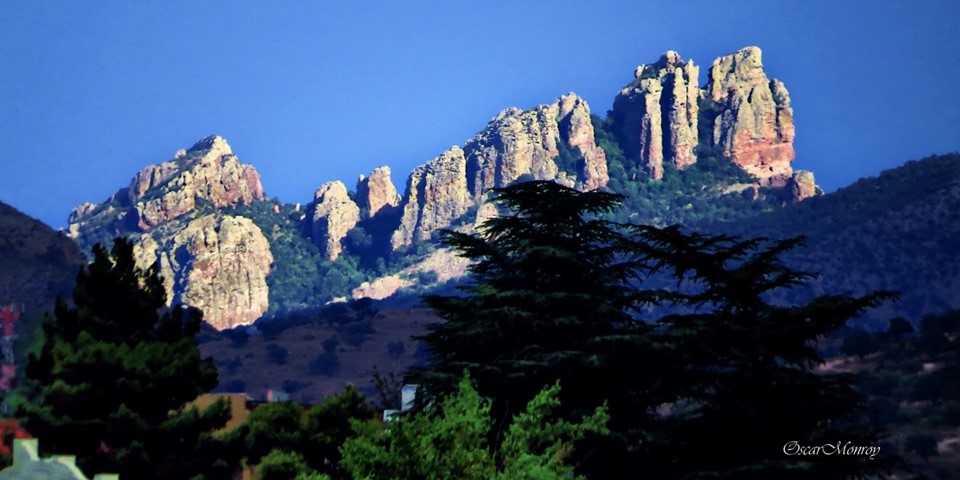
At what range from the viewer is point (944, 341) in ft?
497

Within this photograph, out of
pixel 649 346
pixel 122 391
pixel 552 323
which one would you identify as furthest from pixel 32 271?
pixel 649 346

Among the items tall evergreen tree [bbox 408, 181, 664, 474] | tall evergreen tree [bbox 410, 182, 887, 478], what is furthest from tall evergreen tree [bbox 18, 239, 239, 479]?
tall evergreen tree [bbox 408, 181, 664, 474]

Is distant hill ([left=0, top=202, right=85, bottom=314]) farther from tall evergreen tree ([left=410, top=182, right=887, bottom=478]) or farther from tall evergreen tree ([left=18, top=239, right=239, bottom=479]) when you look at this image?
tall evergreen tree ([left=410, top=182, right=887, bottom=478])

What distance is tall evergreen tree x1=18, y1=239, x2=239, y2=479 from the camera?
45.4 meters

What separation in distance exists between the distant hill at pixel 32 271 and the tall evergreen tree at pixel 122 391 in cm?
12857

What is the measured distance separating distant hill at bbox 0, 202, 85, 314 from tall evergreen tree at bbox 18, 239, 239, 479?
128574 millimetres

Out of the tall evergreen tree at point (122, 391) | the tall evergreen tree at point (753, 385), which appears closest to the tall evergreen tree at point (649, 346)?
the tall evergreen tree at point (753, 385)

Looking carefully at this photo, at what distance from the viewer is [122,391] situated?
46531 mm

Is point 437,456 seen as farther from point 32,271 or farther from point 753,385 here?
point 32,271

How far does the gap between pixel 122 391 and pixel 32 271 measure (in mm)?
151505

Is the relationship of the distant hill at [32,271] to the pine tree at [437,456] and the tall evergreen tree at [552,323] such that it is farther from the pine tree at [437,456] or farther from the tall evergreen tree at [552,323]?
the pine tree at [437,456]

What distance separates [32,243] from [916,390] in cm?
12271

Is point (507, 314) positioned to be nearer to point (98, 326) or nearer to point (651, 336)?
point (651, 336)

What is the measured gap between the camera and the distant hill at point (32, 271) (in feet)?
593
